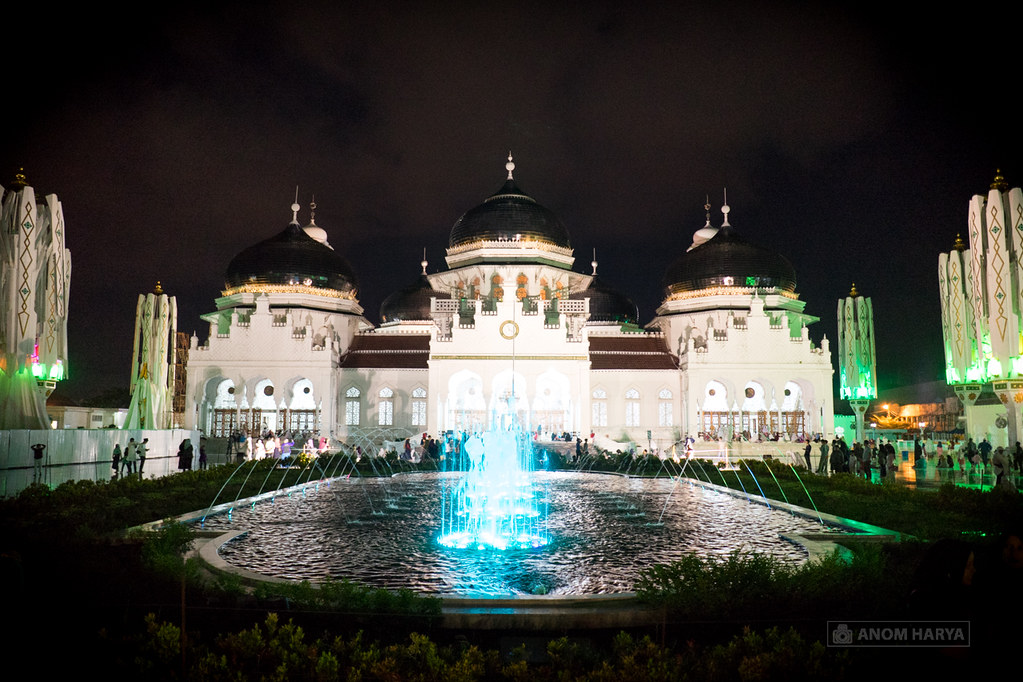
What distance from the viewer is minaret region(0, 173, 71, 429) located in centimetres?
1898

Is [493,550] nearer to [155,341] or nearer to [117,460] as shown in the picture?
[117,460]

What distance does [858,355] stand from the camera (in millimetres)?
42812

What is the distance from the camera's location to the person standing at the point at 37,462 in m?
16.0

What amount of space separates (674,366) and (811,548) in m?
32.6

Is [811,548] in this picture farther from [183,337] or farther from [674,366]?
[183,337]

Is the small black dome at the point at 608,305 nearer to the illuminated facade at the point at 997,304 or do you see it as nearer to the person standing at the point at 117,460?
the illuminated facade at the point at 997,304

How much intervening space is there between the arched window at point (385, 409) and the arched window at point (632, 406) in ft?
44.1

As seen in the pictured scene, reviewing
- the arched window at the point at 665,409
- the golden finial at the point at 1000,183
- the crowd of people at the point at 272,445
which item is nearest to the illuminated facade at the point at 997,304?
the golden finial at the point at 1000,183

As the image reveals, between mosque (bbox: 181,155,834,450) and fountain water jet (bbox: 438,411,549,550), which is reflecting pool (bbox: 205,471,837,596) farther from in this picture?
mosque (bbox: 181,155,834,450)

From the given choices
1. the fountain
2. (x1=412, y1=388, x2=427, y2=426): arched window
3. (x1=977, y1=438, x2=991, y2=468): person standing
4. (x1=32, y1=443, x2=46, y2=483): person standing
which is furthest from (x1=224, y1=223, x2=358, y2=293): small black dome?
(x1=977, y1=438, x2=991, y2=468): person standing

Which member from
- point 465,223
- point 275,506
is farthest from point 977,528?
point 465,223

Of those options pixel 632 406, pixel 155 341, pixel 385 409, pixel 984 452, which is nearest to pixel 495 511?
pixel 984 452

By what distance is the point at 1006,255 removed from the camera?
27.0m

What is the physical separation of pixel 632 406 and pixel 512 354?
8.05m
